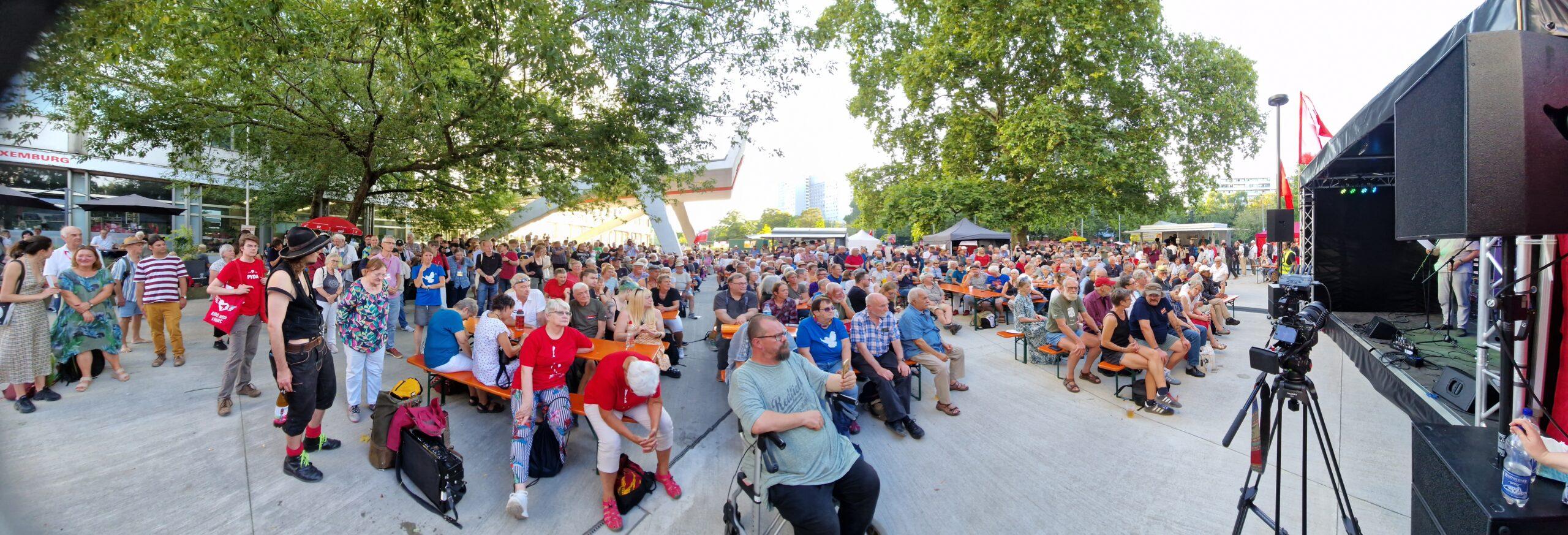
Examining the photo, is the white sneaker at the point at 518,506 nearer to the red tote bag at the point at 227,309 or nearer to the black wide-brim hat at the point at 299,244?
the black wide-brim hat at the point at 299,244

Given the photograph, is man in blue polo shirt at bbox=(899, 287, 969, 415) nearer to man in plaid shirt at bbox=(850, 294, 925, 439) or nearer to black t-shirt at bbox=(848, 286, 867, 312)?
man in plaid shirt at bbox=(850, 294, 925, 439)

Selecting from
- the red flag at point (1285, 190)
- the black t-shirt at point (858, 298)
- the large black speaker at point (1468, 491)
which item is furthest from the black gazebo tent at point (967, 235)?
the large black speaker at point (1468, 491)

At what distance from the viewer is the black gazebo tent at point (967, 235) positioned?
1864 cm

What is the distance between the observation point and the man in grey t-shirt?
2676 mm

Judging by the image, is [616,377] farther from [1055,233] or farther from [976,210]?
[1055,233]

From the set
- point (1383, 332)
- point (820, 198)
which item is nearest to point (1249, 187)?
point (820, 198)

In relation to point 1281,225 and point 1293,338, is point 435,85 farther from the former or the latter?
point 1281,225

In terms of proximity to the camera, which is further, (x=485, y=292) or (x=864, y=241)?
(x=864, y=241)

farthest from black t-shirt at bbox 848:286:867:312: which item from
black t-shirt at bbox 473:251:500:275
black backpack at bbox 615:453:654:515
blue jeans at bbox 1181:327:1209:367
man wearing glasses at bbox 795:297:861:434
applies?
black t-shirt at bbox 473:251:500:275

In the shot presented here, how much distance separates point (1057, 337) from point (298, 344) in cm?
700

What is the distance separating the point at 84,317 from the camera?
4844mm

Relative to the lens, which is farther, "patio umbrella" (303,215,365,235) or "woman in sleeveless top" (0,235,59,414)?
"patio umbrella" (303,215,365,235)

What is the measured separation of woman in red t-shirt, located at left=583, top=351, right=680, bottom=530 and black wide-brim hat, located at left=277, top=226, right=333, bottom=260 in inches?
75.8

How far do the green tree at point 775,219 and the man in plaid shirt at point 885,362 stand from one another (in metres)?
104
